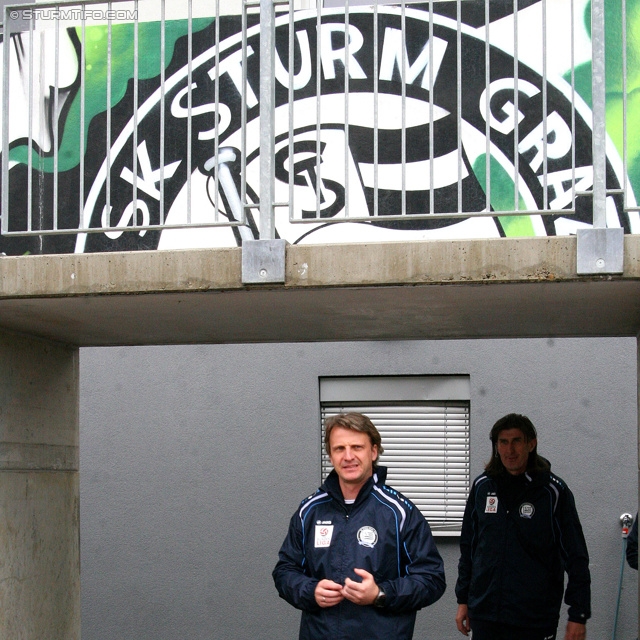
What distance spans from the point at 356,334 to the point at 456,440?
3779 millimetres

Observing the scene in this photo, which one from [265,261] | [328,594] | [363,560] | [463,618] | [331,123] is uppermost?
[331,123]

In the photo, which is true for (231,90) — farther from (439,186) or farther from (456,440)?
(456,440)

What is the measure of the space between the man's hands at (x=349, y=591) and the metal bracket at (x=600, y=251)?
4.62 ft

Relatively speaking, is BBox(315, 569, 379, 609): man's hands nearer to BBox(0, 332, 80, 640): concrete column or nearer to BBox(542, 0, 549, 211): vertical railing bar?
BBox(542, 0, 549, 211): vertical railing bar

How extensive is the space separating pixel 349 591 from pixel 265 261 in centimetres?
→ 132

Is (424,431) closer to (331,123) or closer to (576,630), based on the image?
(576,630)

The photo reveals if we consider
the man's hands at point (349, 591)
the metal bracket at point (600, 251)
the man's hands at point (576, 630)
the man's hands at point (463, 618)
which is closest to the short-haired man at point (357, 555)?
the man's hands at point (349, 591)

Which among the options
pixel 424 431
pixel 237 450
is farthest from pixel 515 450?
pixel 237 450

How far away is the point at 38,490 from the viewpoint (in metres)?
5.35

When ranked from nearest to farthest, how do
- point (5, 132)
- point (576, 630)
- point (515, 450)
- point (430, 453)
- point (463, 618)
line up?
point (5, 132) < point (576, 630) < point (515, 450) < point (463, 618) < point (430, 453)

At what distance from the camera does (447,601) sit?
897 centimetres

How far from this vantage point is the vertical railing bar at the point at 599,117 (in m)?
4.02

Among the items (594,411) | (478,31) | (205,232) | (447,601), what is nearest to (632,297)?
(478,31)

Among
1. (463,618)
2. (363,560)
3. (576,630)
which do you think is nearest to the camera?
(363,560)
